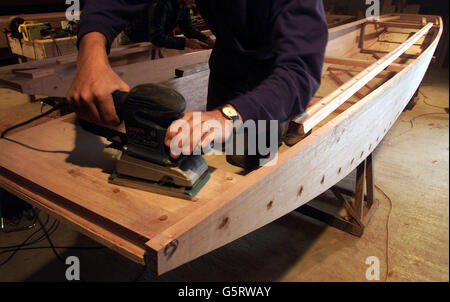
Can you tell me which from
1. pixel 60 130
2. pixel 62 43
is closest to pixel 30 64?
pixel 60 130

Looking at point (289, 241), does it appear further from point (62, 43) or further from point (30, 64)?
point (62, 43)

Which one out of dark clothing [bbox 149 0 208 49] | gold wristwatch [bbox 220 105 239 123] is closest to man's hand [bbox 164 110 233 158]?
gold wristwatch [bbox 220 105 239 123]

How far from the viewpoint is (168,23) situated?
330 cm

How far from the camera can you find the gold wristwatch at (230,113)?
1.04 meters

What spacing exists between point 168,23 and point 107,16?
2.01 meters

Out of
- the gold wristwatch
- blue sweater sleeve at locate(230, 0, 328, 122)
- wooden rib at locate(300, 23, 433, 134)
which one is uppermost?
blue sweater sleeve at locate(230, 0, 328, 122)

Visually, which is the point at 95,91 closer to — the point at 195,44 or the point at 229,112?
the point at 229,112

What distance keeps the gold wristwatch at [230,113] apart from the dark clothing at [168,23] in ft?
7.03

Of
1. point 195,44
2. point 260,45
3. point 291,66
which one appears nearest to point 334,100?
point 260,45

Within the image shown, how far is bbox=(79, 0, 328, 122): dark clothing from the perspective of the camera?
111 cm

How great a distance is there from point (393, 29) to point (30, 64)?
5.16 meters

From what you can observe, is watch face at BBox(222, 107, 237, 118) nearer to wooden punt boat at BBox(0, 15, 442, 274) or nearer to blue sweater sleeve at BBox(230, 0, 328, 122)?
blue sweater sleeve at BBox(230, 0, 328, 122)

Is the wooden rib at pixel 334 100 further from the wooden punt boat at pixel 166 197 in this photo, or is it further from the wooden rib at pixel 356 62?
the wooden rib at pixel 356 62

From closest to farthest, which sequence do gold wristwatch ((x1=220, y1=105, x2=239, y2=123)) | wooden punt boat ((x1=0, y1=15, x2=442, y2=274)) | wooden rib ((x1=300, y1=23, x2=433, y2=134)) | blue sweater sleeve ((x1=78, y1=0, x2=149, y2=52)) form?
wooden punt boat ((x1=0, y1=15, x2=442, y2=274)) → gold wristwatch ((x1=220, y1=105, x2=239, y2=123)) → blue sweater sleeve ((x1=78, y1=0, x2=149, y2=52)) → wooden rib ((x1=300, y1=23, x2=433, y2=134))
